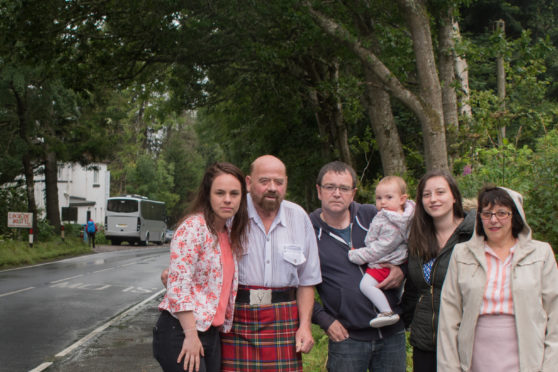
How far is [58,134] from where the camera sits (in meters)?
32.5

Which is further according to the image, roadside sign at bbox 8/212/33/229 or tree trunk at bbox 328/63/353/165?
roadside sign at bbox 8/212/33/229

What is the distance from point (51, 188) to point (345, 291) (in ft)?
107

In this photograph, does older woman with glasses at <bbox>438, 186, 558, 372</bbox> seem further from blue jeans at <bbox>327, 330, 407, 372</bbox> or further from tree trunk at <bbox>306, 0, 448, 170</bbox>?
tree trunk at <bbox>306, 0, 448, 170</bbox>

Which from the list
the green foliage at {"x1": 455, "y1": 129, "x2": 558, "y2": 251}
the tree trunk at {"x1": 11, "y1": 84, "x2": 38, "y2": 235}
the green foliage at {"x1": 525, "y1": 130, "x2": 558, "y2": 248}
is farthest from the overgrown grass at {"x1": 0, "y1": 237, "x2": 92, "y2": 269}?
the green foliage at {"x1": 525, "y1": 130, "x2": 558, "y2": 248}

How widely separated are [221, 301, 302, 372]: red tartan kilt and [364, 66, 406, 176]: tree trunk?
8463 mm

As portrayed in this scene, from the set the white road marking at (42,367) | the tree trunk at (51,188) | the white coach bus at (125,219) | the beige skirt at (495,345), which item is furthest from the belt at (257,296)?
the white coach bus at (125,219)

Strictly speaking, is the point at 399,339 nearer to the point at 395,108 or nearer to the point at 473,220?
the point at 473,220

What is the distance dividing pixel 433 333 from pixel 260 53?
11.2 metres

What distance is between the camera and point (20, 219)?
27219 mm

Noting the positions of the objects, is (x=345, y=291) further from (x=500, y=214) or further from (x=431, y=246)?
(x=500, y=214)

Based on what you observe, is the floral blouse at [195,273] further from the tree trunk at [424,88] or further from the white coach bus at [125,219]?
the white coach bus at [125,219]

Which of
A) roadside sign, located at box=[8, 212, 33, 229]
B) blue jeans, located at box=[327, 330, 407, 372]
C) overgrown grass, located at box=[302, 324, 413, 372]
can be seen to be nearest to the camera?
blue jeans, located at box=[327, 330, 407, 372]

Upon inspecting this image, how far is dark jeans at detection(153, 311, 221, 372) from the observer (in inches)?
141

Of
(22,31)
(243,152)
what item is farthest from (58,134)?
(22,31)
